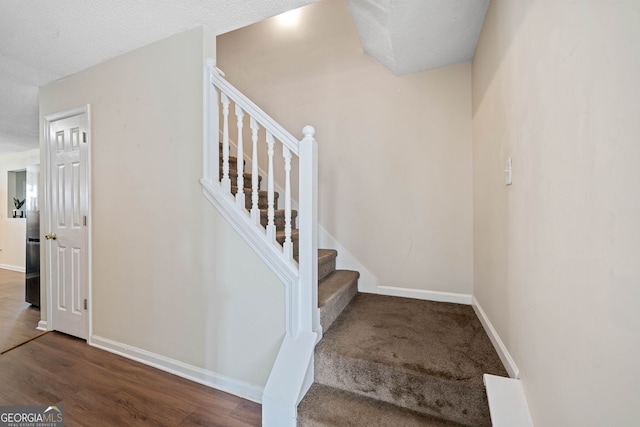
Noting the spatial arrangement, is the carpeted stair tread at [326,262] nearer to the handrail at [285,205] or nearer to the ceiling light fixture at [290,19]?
the handrail at [285,205]

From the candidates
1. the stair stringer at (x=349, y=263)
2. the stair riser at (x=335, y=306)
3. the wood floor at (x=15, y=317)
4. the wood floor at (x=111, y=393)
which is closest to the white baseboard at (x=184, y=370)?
the wood floor at (x=111, y=393)

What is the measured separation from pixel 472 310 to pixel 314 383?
1.39 metres

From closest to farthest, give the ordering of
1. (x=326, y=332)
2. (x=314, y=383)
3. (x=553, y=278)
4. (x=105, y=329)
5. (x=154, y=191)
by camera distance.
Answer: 1. (x=553, y=278)
2. (x=314, y=383)
3. (x=326, y=332)
4. (x=154, y=191)
5. (x=105, y=329)

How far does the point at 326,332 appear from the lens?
169cm

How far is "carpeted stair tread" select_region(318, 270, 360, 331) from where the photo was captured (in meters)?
1.70

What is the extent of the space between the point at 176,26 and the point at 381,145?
187 centimetres

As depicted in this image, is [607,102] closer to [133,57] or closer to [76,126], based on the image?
[133,57]

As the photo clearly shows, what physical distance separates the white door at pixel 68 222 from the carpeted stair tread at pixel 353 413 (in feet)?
7.63

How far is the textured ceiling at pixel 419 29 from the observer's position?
1.57 m

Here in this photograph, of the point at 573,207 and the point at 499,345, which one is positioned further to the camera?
the point at 499,345

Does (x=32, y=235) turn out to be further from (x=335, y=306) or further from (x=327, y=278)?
(x=335, y=306)

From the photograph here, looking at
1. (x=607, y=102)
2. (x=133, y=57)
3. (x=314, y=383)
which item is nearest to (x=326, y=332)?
(x=314, y=383)

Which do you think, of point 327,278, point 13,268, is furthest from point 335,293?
point 13,268

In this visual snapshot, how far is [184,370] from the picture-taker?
6.10 feet
